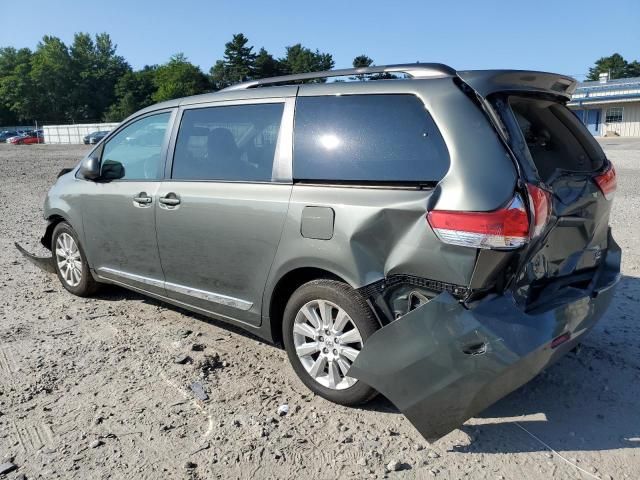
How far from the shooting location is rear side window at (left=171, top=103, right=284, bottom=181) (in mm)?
3707

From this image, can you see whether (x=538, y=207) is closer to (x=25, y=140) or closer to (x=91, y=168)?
(x=91, y=168)

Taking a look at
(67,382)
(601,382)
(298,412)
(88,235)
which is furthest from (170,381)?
(601,382)

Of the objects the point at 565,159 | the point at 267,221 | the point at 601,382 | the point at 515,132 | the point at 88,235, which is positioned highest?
the point at 515,132

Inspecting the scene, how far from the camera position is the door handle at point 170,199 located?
4156 mm

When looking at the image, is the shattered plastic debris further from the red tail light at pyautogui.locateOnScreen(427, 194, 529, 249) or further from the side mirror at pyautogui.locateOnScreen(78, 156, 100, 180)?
the side mirror at pyautogui.locateOnScreen(78, 156, 100, 180)

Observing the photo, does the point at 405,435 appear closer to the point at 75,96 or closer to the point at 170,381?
the point at 170,381

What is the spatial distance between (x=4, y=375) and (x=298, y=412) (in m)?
2.07

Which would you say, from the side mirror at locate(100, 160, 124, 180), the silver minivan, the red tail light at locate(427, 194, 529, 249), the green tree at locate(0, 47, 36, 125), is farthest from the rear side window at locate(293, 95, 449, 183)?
the green tree at locate(0, 47, 36, 125)

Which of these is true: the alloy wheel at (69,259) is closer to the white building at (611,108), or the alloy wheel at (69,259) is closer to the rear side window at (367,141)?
the rear side window at (367,141)

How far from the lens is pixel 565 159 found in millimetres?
3637

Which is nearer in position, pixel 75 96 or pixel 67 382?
pixel 67 382

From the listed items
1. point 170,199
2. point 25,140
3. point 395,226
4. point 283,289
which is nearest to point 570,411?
point 395,226

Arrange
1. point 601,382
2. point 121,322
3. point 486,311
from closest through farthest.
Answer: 1. point 486,311
2. point 601,382
3. point 121,322

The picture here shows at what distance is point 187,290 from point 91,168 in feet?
5.16
